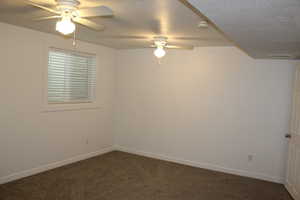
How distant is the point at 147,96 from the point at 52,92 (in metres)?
2.00

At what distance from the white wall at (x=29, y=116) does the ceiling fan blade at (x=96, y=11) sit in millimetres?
1836

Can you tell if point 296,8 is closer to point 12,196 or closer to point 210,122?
point 210,122

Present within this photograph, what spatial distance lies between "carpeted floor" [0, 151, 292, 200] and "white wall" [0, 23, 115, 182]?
0.27 meters

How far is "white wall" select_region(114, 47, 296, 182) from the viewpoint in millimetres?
4117

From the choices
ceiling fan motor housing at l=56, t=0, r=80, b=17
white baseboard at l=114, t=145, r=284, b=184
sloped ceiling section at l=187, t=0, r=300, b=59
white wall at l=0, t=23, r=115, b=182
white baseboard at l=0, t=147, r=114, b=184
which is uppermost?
ceiling fan motor housing at l=56, t=0, r=80, b=17

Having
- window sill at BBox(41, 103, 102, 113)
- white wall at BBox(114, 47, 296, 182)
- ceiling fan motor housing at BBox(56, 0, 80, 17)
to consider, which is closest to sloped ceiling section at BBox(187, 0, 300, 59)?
ceiling fan motor housing at BBox(56, 0, 80, 17)

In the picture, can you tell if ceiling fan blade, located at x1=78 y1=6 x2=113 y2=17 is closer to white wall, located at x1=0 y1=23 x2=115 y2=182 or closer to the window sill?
white wall, located at x1=0 y1=23 x2=115 y2=182

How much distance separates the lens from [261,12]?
1559mm

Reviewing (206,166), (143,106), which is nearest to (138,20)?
(143,106)

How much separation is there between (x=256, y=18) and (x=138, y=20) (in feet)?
5.19

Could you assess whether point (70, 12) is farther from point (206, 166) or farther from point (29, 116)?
point (206, 166)

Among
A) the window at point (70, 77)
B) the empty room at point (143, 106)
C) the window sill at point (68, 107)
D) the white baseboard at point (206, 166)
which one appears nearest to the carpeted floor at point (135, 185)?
the empty room at point (143, 106)

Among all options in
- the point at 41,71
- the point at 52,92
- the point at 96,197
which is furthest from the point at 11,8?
the point at 96,197

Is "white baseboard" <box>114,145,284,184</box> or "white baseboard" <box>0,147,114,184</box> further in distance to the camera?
"white baseboard" <box>114,145,284,184</box>
